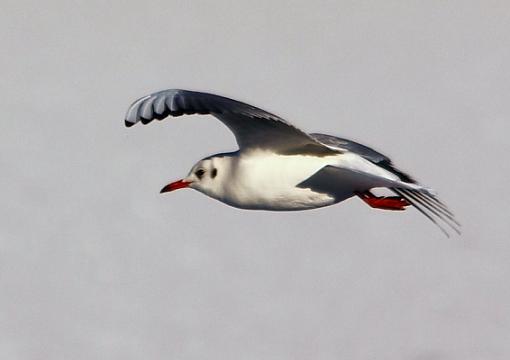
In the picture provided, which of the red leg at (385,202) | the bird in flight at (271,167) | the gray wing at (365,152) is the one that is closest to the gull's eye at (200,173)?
the bird in flight at (271,167)

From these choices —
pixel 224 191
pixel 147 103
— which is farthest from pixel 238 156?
pixel 147 103

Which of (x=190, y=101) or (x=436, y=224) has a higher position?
(x=190, y=101)

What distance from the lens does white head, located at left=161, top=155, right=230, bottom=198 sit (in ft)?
28.5

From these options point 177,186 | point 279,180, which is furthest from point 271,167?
point 177,186

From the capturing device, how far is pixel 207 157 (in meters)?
8.83

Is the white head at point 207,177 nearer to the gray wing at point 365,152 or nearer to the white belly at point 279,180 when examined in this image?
the white belly at point 279,180

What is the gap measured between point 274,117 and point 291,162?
703mm

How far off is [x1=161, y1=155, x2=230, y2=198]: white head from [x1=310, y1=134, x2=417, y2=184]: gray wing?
0.63 m

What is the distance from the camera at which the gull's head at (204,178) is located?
8.71 m

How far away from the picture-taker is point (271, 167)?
8.44 meters

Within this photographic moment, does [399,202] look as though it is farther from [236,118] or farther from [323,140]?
[236,118]

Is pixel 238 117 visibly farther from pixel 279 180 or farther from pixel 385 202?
pixel 385 202

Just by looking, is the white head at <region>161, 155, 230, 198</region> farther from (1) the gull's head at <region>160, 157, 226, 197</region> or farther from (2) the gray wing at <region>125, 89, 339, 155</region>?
(2) the gray wing at <region>125, 89, 339, 155</region>

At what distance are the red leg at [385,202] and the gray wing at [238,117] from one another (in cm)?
59
